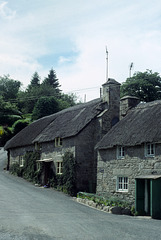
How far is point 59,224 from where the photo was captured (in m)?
13.4

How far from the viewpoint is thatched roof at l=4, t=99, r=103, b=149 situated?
26.5 m

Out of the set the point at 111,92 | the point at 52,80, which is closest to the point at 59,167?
the point at 111,92

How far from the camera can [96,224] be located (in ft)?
45.1

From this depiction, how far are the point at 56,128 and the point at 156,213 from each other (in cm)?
1430

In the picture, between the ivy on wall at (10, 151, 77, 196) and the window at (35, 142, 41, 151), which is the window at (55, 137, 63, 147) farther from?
the window at (35, 142, 41, 151)

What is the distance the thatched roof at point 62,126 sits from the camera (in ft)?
86.9

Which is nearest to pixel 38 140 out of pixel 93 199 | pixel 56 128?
pixel 56 128

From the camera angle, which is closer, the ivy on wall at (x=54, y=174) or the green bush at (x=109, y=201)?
the green bush at (x=109, y=201)

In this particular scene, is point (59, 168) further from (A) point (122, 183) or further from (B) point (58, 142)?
(A) point (122, 183)

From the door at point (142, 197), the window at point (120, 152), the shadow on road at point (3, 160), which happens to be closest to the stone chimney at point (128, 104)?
the window at point (120, 152)

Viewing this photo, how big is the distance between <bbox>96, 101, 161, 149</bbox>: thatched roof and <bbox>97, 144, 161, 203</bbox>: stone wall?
51cm

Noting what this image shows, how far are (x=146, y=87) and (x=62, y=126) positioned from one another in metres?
23.1

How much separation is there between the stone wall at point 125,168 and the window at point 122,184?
22cm

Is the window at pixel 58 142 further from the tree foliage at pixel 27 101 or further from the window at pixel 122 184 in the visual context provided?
the tree foliage at pixel 27 101
